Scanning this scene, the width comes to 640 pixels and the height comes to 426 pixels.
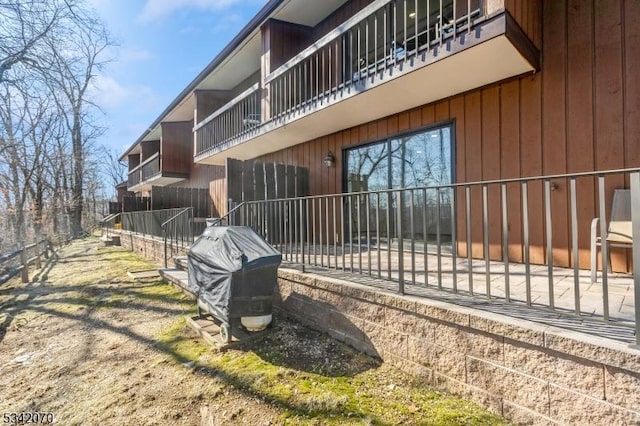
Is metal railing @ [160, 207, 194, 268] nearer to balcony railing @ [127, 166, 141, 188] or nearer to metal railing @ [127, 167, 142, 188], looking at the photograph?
metal railing @ [127, 167, 142, 188]

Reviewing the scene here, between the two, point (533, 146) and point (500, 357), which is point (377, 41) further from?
point (500, 357)

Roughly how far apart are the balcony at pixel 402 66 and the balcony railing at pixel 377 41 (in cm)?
1

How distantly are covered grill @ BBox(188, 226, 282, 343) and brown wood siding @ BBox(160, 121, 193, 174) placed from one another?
11.5 m

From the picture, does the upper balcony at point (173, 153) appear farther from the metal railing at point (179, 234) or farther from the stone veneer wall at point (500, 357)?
the stone veneer wall at point (500, 357)

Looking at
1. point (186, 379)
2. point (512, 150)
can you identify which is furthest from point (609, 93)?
point (186, 379)

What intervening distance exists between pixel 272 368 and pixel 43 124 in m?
17.0

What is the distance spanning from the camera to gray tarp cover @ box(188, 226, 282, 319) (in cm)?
348

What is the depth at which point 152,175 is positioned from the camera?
615 inches

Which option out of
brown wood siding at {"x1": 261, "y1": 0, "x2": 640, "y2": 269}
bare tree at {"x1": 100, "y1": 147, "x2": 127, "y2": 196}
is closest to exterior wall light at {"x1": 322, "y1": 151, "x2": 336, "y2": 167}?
brown wood siding at {"x1": 261, "y1": 0, "x2": 640, "y2": 269}

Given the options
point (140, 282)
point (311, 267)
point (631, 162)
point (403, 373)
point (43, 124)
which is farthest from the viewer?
point (43, 124)

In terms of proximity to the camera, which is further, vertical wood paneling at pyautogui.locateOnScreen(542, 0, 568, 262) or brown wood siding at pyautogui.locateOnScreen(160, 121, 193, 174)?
brown wood siding at pyautogui.locateOnScreen(160, 121, 193, 174)

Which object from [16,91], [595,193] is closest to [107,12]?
[16,91]

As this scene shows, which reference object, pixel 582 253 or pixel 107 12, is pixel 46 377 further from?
pixel 107 12

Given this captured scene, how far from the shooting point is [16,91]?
335 inches
